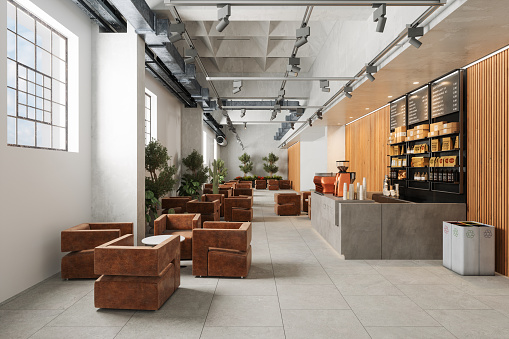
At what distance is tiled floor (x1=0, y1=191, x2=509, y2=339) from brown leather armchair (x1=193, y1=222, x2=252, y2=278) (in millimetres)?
161

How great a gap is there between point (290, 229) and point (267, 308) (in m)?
5.33

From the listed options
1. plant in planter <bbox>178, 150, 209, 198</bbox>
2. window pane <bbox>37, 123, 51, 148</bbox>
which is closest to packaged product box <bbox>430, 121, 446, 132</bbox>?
window pane <bbox>37, 123, 51, 148</bbox>

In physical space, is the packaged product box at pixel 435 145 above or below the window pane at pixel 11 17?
below

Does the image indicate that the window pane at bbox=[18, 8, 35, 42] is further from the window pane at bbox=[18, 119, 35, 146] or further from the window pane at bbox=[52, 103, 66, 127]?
the window pane at bbox=[18, 119, 35, 146]

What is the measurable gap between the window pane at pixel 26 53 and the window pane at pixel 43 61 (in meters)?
0.14

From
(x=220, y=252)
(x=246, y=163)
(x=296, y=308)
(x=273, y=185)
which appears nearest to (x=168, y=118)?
(x=220, y=252)

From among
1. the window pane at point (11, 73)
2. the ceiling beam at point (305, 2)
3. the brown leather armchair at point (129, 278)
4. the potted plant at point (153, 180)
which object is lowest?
the brown leather armchair at point (129, 278)

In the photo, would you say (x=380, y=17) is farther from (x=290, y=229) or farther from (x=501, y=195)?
(x=290, y=229)

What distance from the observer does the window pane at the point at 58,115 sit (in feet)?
18.3

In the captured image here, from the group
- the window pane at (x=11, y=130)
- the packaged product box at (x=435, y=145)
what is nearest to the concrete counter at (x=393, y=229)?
the packaged product box at (x=435, y=145)

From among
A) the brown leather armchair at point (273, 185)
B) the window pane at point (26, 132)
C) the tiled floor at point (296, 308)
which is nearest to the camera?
the tiled floor at point (296, 308)

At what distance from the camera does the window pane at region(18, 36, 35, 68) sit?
477 cm

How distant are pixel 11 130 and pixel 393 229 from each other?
604 cm

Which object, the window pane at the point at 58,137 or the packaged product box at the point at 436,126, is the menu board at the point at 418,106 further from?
the window pane at the point at 58,137
